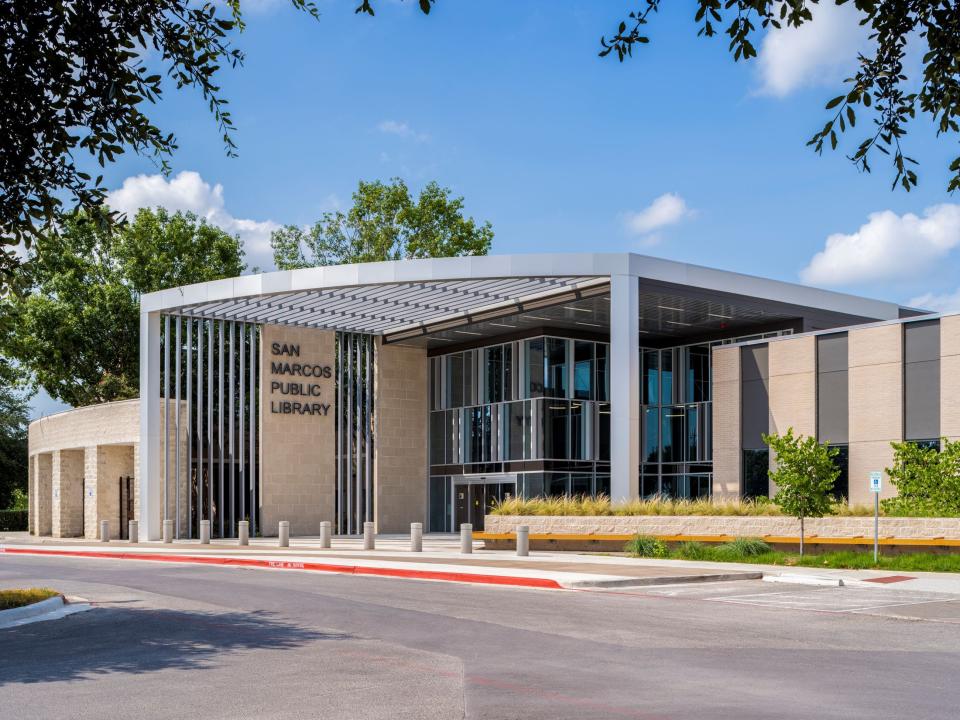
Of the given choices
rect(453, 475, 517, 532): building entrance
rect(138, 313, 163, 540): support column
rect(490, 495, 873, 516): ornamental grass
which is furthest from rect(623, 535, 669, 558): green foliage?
rect(138, 313, 163, 540): support column

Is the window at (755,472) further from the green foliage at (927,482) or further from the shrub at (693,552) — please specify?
the shrub at (693,552)

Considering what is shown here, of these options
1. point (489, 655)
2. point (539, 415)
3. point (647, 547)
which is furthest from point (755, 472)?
point (489, 655)

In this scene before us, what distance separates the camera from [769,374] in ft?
116

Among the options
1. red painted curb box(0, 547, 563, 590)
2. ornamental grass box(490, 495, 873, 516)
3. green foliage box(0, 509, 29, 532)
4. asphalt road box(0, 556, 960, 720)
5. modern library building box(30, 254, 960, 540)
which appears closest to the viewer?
asphalt road box(0, 556, 960, 720)

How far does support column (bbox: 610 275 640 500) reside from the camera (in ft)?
103

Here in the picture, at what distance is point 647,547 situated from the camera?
25.7m

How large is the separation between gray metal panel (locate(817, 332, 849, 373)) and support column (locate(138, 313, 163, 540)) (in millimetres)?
22191

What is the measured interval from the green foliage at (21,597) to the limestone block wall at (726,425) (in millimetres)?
23957

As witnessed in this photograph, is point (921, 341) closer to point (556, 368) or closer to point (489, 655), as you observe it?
point (556, 368)

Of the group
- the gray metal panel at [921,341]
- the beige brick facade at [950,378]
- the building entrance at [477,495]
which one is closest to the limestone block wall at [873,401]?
the gray metal panel at [921,341]

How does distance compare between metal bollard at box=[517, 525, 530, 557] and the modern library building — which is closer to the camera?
metal bollard at box=[517, 525, 530, 557]

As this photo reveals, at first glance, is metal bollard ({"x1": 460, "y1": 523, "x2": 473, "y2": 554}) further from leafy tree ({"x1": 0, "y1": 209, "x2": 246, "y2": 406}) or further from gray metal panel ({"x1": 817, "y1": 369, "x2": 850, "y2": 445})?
leafy tree ({"x1": 0, "y1": 209, "x2": 246, "y2": 406})

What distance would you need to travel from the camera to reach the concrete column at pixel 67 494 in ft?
155

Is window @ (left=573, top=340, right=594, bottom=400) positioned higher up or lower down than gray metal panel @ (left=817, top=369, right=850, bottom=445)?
higher up
